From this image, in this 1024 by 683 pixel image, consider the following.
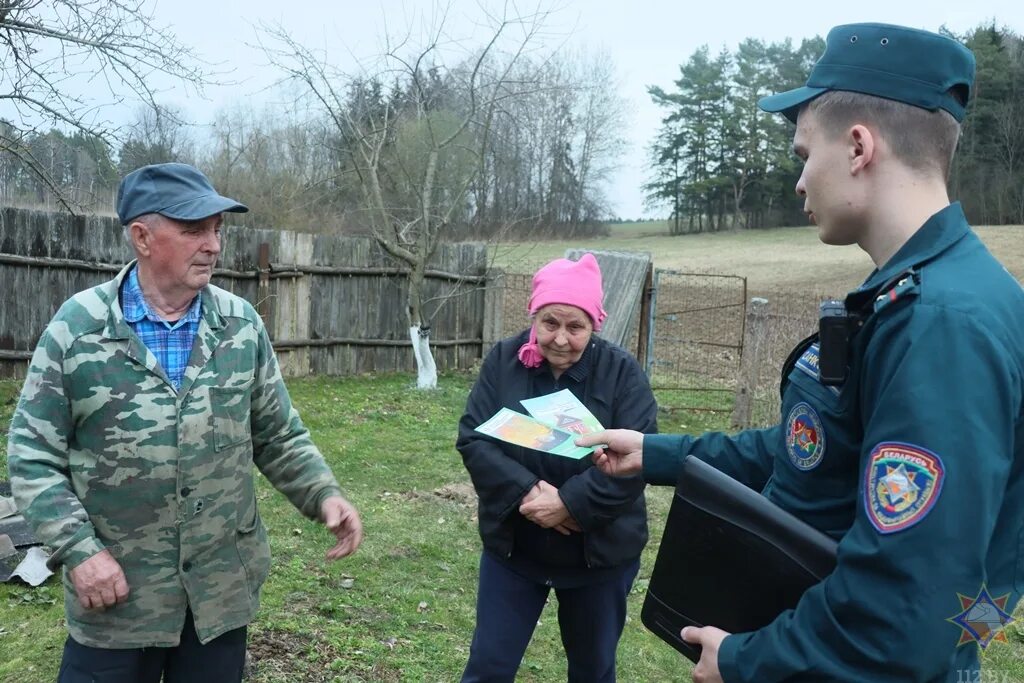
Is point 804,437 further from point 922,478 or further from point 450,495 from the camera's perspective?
point 450,495

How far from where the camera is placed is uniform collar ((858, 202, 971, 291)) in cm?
155

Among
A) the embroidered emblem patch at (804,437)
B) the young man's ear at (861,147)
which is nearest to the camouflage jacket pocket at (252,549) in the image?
the embroidered emblem patch at (804,437)

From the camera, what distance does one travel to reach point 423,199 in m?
12.3

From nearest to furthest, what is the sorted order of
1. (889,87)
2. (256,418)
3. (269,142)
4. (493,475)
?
(889,87) → (256,418) → (493,475) → (269,142)

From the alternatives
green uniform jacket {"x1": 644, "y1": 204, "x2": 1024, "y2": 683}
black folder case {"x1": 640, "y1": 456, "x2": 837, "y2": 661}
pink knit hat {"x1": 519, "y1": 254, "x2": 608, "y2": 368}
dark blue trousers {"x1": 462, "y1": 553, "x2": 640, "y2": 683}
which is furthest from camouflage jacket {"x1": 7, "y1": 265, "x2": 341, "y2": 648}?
green uniform jacket {"x1": 644, "y1": 204, "x2": 1024, "y2": 683}

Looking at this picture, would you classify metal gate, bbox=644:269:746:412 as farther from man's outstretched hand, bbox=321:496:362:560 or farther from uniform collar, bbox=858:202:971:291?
uniform collar, bbox=858:202:971:291

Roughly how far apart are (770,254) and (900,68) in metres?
38.8

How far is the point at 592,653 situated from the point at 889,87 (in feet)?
7.76

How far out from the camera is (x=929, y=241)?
1.57 m

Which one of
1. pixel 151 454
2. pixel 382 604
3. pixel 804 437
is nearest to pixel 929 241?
pixel 804 437

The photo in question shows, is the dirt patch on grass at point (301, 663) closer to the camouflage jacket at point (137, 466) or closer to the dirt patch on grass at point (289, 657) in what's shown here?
the dirt patch on grass at point (289, 657)

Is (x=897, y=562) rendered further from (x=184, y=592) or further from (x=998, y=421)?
(x=184, y=592)

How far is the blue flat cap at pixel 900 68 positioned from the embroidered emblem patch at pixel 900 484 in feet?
2.18

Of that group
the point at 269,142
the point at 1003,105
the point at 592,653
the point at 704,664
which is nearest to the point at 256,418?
the point at 592,653
